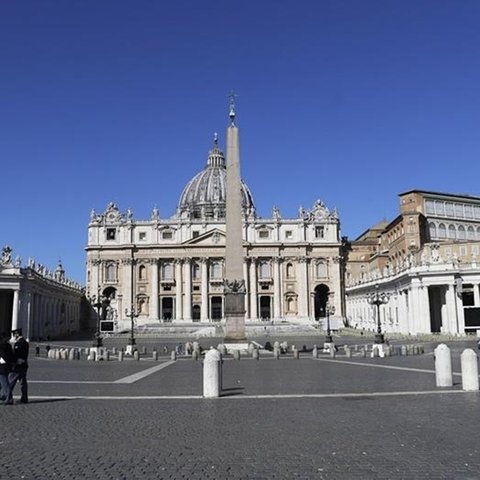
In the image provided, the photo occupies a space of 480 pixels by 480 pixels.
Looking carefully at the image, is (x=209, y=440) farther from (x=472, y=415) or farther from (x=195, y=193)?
(x=195, y=193)

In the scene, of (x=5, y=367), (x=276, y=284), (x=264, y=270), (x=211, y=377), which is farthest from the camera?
(x=264, y=270)

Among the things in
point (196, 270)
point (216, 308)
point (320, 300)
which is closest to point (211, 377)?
point (196, 270)

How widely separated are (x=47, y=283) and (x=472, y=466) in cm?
6003

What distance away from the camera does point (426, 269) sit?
180ft

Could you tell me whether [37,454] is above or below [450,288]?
below

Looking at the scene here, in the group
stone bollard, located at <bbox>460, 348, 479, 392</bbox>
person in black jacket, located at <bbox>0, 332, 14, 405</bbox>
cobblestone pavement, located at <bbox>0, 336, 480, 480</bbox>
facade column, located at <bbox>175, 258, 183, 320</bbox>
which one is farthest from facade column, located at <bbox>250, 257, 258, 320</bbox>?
person in black jacket, located at <bbox>0, 332, 14, 405</bbox>

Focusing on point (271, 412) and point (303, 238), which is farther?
point (303, 238)

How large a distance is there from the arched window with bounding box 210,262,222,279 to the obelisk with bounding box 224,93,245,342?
5594cm

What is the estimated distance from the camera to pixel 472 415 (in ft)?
33.6

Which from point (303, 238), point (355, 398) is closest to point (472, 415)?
point (355, 398)

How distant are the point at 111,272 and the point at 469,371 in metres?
79.6

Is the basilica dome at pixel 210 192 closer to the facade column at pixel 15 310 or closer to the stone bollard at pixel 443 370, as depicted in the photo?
the facade column at pixel 15 310

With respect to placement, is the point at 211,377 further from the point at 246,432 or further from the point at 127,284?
the point at 127,284

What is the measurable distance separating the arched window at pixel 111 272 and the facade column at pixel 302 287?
90.8ft
